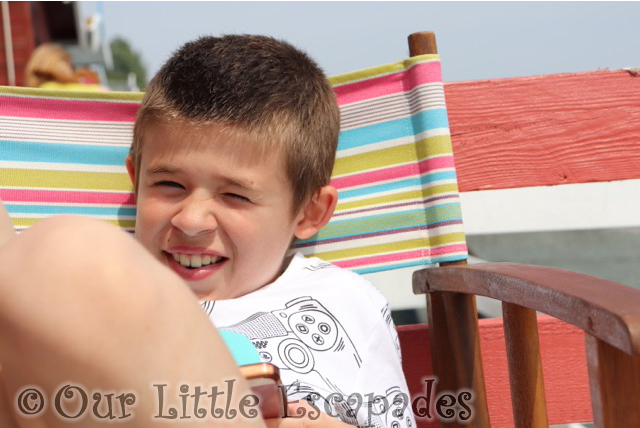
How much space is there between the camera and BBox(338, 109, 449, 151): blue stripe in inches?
63.8

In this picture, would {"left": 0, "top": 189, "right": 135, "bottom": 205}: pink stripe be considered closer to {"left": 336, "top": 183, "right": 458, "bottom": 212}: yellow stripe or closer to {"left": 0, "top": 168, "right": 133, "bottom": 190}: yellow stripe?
{"left": 0, "top": 168, "right": 133, "bottom": 190}: yellow stripe

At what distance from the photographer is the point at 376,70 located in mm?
1681

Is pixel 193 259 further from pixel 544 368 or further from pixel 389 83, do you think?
pixel 544 368

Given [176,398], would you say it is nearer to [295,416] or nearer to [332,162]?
[295,416]

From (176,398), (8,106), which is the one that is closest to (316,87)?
(8,106)

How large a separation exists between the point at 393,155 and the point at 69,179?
72 cm

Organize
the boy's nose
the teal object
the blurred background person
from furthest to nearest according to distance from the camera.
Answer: the blurred background person < the boy's nose < the teal object

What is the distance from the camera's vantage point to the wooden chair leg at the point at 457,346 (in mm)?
1492

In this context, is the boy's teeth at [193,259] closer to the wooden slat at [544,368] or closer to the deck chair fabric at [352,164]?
the deck chair fabric at [352,164]

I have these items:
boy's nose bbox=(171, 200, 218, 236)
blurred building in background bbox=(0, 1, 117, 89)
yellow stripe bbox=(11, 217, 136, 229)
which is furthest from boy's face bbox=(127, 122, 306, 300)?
blurred building in background bbox=(0, 1, 117, 89)

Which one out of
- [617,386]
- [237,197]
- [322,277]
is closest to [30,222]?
[237,197]

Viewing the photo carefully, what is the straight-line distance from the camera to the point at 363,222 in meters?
1.68

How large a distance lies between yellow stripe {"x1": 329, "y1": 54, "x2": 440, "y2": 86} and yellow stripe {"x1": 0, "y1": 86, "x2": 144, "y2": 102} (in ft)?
1.47

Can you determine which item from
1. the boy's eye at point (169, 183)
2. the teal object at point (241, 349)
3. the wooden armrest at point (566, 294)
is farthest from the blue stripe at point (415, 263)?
the teal object at point (241, 349)
